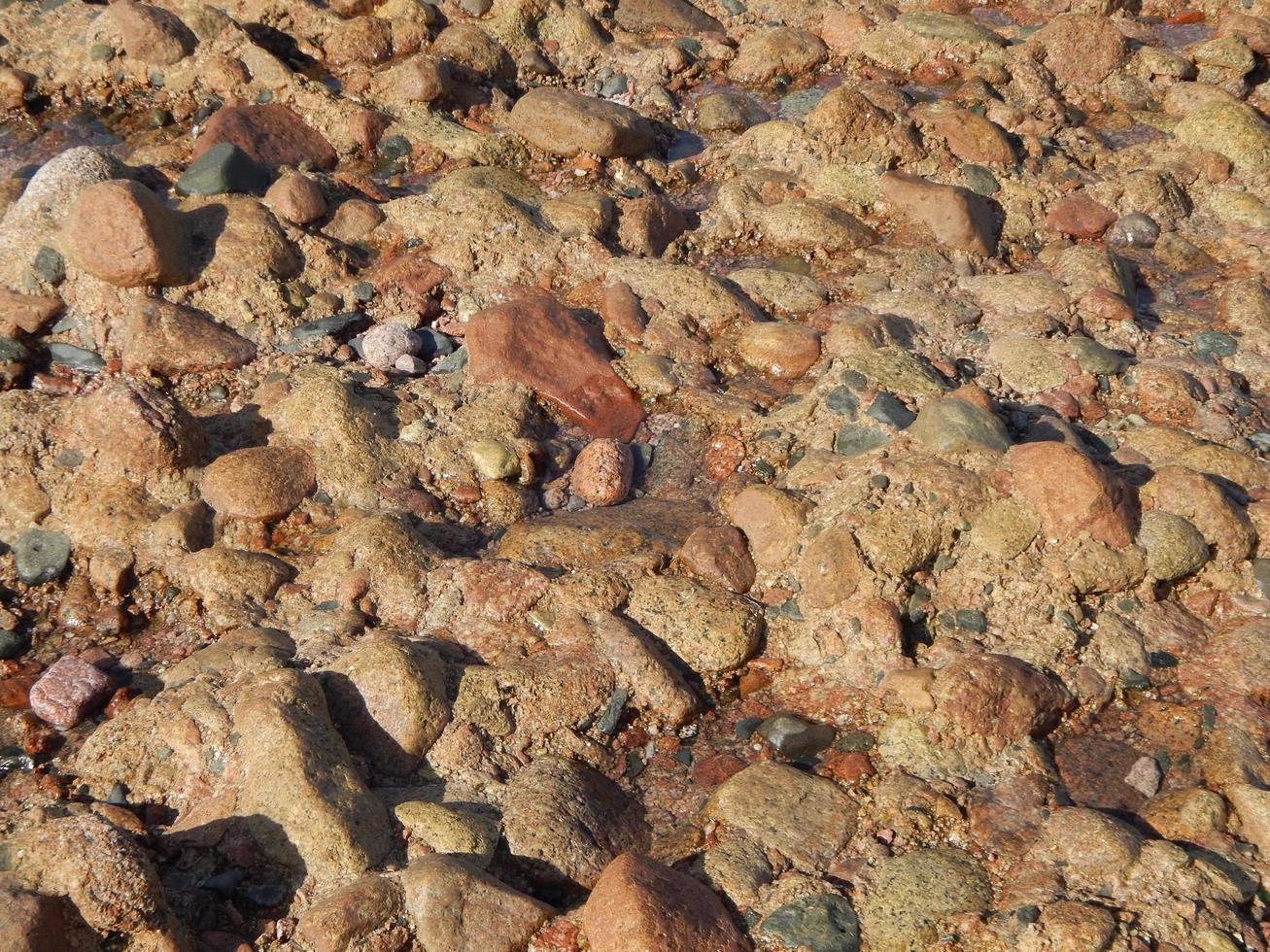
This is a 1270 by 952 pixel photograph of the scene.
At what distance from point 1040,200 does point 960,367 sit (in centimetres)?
160

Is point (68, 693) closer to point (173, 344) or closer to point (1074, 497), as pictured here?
point (173, 344)

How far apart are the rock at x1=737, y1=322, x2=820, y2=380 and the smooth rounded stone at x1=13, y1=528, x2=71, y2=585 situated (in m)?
2.86

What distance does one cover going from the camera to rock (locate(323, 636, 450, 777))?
344 centimetres

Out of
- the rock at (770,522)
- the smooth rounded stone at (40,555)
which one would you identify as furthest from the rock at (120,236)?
the rock at (770,522)

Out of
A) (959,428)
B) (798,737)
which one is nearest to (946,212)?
(959,428)

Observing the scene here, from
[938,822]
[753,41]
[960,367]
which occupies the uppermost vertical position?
[753,41]

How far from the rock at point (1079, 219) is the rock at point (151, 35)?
4.84m

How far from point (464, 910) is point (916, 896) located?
1.21 meters

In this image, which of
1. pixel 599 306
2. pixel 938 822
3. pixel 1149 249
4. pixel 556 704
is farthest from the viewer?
pixel 1149 249

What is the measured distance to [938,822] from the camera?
331 cm

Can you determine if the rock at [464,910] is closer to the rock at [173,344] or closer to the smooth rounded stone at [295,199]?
the rock at [173,344]

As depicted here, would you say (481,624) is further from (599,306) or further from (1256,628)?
(1256,628)

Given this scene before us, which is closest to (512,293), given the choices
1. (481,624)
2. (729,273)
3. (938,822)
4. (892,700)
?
(729,273)

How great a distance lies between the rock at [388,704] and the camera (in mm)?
3443
